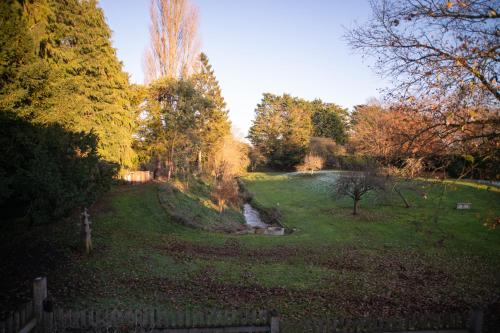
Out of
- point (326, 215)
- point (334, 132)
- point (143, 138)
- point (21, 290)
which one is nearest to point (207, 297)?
point (21, 290)

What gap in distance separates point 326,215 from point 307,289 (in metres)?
15.7

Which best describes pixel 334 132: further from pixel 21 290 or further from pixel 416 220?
pixel 21 290

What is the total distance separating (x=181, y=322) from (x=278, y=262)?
27.9ft

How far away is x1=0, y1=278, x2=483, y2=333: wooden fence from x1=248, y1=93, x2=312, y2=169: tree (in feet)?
194

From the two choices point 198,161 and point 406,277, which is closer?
point 406,277

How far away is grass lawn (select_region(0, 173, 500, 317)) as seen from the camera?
9195mm

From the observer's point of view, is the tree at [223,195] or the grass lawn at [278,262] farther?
the tree at [223,195]

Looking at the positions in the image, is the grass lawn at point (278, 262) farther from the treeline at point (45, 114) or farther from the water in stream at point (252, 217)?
the water in stream at point (252, 217)

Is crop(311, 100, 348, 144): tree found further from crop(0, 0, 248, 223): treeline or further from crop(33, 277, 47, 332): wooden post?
crop(33, 277, 47, 332): wooden post

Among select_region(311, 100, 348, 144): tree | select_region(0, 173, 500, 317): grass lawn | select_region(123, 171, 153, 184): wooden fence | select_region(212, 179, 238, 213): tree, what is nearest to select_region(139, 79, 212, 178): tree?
select_region(123, 171, 153, 184): wooden fence

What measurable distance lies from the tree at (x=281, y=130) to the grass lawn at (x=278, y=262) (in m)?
42.2

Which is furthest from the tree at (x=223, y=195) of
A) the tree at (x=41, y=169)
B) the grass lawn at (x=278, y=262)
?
the tree at (x=41, y=169)

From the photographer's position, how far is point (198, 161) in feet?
130

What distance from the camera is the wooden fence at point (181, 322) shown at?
585 centimetres
